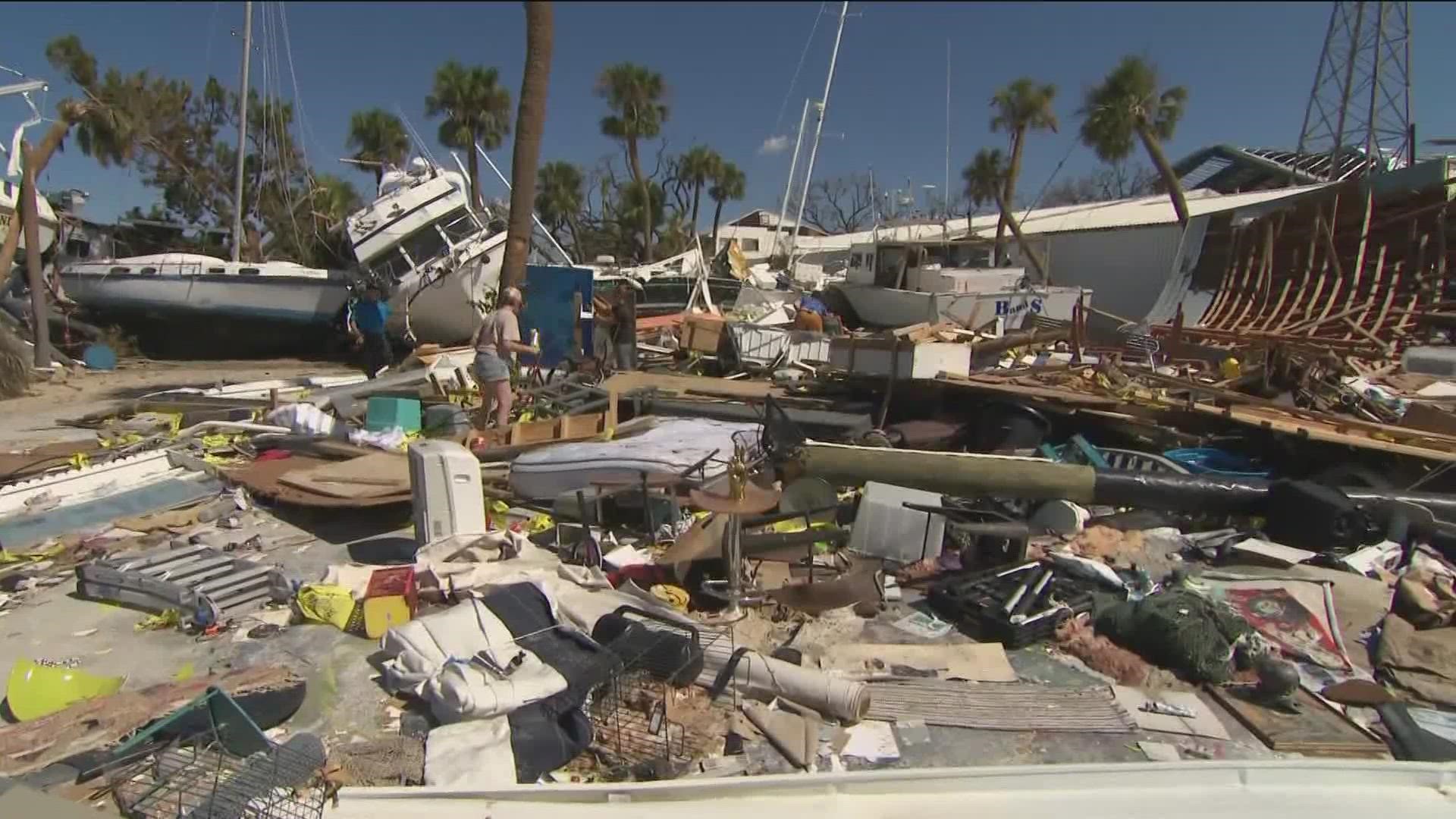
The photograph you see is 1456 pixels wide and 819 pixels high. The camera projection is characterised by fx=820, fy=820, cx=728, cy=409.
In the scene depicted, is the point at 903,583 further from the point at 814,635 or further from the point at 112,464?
the point at 112,464

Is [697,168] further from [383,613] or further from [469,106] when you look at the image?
[383,613]

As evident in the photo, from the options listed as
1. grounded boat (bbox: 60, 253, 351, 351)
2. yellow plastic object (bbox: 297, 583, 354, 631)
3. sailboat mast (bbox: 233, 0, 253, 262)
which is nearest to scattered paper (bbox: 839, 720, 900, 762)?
yellow plastic object (bbox: 297, 583, 354, 631)

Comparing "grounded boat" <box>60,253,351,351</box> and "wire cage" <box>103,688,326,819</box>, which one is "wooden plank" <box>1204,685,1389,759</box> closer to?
"wire cage" <box>103,688,326,819</box>

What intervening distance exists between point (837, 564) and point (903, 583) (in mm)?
419

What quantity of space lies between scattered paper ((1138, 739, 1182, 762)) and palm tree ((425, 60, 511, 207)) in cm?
2970

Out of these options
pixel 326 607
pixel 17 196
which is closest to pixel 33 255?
pixel 17 196

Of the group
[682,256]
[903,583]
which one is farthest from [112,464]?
[682,256]

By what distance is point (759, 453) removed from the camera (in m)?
6.54

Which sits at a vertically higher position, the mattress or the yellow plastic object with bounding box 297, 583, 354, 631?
the mattress

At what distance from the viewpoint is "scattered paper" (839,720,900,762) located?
3285 mm

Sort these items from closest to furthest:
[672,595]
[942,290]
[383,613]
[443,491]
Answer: [383,613], [672,595], [443,491], [942,290]

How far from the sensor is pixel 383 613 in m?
4.25

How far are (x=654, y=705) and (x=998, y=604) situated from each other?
6.38ft

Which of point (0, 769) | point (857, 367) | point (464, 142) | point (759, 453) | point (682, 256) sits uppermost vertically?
point (464, 142)
